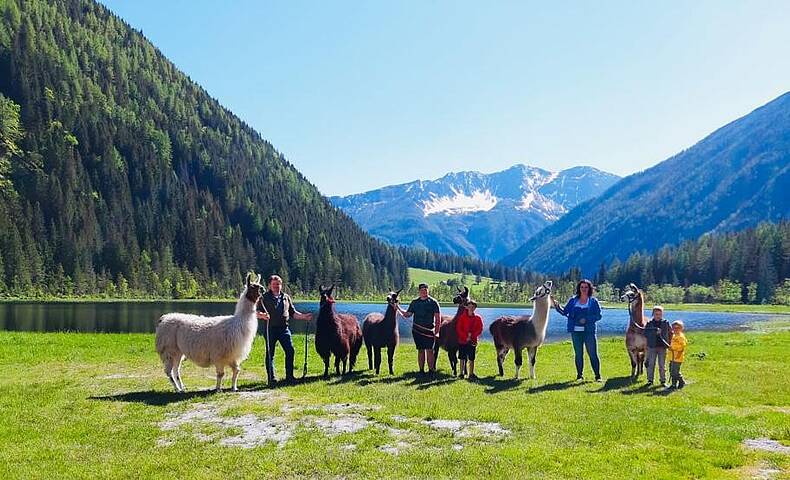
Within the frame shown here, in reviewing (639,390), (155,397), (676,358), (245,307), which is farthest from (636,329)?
(155,397)

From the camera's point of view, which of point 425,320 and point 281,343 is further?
point 425,320

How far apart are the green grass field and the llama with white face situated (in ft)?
3.11

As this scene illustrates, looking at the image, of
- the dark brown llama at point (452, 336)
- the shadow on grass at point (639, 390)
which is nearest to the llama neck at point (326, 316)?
the dark brown llama at point (452, 336)

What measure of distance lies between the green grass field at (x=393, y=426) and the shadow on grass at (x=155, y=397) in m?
0.06

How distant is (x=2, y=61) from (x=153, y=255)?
11031 cm

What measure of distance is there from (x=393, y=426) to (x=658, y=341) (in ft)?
33.2

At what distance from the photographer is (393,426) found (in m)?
12.4

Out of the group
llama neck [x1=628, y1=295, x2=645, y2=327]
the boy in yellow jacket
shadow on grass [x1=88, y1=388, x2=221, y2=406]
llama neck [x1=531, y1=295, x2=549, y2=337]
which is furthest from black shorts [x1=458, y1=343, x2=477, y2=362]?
shadow on grass [x1=88, y1=388, x2=221, y2=406]

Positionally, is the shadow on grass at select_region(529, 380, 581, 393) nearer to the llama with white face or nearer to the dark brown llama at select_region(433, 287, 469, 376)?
the dark brown llama at select_region(433, 287, 469, 376)

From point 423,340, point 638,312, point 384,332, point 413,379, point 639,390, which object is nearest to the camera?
point 639,390

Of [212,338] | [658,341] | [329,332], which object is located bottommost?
[658,341]

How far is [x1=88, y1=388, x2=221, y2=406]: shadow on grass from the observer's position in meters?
15.4

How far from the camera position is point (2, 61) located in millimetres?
199125

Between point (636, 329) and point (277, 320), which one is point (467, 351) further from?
point (277, 320)
